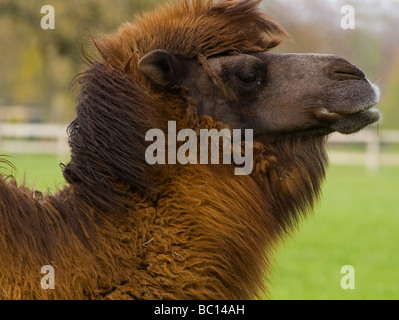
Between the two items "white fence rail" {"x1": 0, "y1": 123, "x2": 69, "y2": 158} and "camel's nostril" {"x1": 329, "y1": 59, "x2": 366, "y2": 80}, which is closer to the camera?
"camel's nostril" {"x1": 329, "y1": 59, "x2": 366, "y2": 80}

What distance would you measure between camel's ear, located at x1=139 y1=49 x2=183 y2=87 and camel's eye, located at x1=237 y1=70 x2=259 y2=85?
0.40m

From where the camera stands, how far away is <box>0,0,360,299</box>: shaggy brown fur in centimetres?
354

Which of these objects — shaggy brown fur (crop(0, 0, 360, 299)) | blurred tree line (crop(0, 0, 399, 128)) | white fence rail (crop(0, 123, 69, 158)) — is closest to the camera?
shaggy brown fur (crop(0, 0, 360, 299))

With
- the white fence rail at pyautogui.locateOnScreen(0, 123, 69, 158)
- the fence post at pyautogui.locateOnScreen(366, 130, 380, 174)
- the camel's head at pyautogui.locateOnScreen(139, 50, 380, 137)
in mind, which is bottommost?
the camel's head at pyautogui.locateOnScreen(139, 50, 380, 137)

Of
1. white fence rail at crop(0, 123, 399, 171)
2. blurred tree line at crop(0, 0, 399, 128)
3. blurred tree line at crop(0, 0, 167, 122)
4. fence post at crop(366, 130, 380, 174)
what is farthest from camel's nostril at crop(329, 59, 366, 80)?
white fence rail at crop(0, 123, 399, 171)

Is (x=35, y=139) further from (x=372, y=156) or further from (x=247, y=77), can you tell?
(x=247, y=77)

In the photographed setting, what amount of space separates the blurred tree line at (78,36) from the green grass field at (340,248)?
770 cm

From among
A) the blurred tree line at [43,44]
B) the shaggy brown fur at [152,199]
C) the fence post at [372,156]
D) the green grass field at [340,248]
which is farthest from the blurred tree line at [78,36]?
the shaggy brown fur at [152,199]

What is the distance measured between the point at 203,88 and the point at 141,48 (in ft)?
1.48

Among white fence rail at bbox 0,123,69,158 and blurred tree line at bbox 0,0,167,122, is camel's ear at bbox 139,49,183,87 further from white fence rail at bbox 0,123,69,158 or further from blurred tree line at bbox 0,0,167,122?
white fence rail at bbox 0,123,69,158

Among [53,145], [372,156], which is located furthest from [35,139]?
[372,156]

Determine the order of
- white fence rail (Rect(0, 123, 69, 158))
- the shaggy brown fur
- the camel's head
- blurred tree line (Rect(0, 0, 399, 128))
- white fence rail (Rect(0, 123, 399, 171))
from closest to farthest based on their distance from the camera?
the shaggy brown fur < the camel's head < blurred tree line (Rect(0, 0, 399, 128)) < white fence rail (Rect(0, 123, 399, 171)) < white fence rail (Rect(0, 123, 69, 158))
